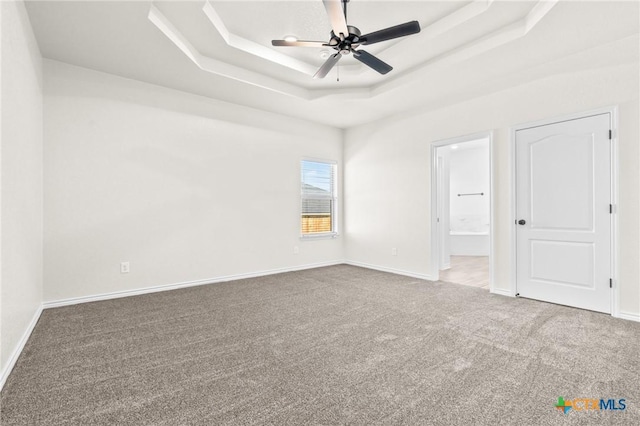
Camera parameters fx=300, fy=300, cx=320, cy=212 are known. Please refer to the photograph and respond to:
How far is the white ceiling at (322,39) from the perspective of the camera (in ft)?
8.63

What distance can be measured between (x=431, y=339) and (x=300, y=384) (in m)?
1.24

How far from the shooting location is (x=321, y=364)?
2.10 m

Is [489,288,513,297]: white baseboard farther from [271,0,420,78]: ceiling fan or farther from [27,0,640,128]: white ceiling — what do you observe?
[271,0,420,78]: ceiling fan

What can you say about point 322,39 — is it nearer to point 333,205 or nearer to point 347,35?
point 347,35

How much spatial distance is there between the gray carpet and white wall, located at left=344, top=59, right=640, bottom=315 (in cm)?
110

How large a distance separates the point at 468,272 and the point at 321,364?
429 cm

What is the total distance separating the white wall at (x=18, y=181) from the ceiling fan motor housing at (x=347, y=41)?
2.32 metres

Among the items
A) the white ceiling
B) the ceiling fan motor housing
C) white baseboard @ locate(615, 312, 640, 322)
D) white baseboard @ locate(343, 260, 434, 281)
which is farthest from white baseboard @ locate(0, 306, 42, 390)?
white baseboard @ locate(615, 312, 640, 322)

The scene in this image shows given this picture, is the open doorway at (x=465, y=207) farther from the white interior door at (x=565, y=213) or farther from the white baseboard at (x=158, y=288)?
the white baseboard at (x=158, y=288)

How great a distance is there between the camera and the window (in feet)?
18.7

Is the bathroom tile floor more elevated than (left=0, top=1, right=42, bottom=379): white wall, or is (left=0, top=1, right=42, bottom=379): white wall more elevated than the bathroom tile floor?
(left=0, top=1, right=42, bottom=379): white wall

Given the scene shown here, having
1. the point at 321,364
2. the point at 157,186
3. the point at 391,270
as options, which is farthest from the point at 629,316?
the point at 157,186

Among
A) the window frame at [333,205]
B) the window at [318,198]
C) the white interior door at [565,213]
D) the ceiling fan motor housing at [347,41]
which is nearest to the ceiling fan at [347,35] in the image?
the ceiling fan motor housing at [347,41]

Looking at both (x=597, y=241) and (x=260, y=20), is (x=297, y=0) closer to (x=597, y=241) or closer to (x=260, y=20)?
(x=260, y=20)
